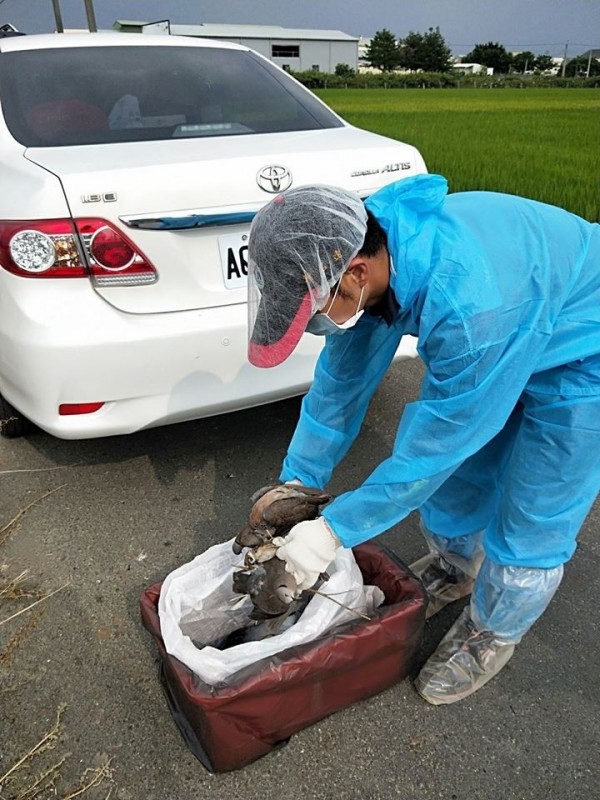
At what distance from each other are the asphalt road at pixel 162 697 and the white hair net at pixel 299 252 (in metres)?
1.06

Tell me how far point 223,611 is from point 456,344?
3.32 feet

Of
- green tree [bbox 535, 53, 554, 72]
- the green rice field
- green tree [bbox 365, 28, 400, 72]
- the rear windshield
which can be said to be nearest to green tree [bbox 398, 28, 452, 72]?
green tree [bbox 365, 28, 400, 72]

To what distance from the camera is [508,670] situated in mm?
1890

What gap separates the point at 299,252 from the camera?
1.27 metres

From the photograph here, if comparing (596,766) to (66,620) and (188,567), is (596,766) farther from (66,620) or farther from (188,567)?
(66,620)

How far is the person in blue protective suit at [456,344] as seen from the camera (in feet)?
4.24

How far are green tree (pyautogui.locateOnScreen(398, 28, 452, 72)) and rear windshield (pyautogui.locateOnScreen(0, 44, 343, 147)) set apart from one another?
280ft

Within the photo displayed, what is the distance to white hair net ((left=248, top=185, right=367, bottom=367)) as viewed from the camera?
1.26 meters

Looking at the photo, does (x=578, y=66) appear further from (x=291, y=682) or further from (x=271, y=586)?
(x=291, y=682)

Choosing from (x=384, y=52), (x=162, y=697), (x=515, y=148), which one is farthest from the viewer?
(x=384, y=52)

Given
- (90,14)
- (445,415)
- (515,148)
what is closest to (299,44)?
(90,14)

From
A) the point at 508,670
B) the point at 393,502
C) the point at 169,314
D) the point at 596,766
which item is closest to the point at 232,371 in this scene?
the point at 169,314

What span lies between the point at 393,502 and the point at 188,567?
2.22 feet

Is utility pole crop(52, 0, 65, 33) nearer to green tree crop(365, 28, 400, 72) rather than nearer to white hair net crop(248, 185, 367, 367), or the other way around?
white hair net crop(248, 185, 367, 367)
